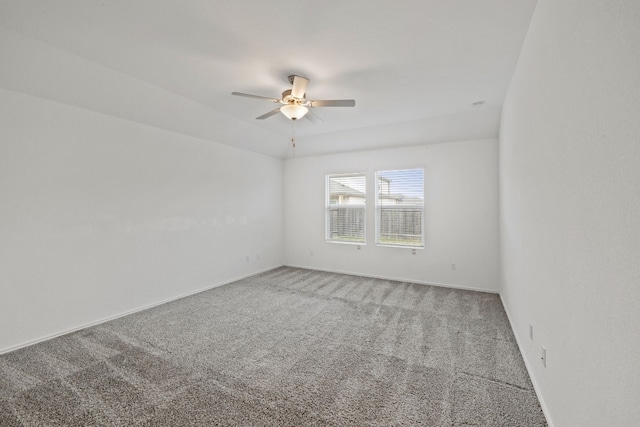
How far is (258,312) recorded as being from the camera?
143 inches

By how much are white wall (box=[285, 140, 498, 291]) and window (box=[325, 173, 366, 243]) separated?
→ 142 millimetres

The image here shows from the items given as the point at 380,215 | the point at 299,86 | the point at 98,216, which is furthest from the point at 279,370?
the point at 380,215

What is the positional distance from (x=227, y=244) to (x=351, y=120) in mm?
3100

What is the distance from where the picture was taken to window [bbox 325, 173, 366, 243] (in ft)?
18.4

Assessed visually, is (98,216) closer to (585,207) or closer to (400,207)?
(585,207)

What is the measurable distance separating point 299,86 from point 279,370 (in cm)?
275

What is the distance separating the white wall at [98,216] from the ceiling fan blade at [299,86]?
2292 mm

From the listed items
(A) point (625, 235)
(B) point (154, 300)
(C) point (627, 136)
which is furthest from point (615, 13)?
(B) point (154, 300)

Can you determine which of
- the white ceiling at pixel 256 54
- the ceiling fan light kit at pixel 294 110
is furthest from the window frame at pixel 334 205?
the ceiling fan light kit at pixel 294 110

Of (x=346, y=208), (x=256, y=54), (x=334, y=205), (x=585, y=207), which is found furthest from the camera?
(x=334, y=205)

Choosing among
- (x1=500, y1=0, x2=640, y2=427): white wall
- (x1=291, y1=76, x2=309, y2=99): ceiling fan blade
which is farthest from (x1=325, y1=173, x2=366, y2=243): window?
(x1=500, y1=0, x2=640, y2=427): white wall

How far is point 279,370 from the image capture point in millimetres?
2336

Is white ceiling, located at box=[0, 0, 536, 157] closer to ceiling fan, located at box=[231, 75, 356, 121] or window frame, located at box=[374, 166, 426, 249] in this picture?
ceiling fan, located at box=[231, 75, 356, 121]

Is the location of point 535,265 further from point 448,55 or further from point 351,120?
point 351,120
